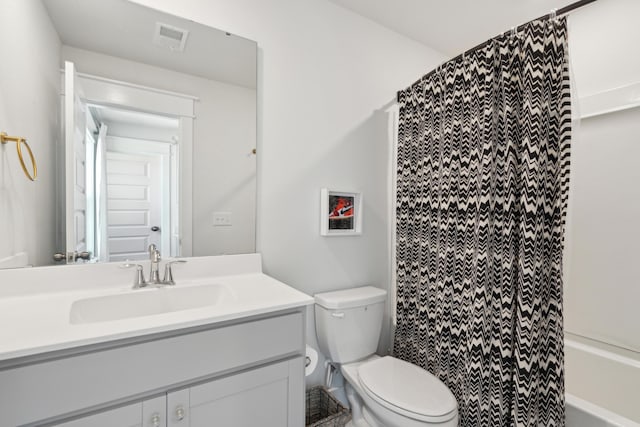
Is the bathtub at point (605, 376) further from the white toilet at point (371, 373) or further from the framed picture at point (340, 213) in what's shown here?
the framed picture at point (340, 213)

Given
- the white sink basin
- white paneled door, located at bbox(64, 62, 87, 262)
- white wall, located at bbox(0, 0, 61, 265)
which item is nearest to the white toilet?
the white sink basin

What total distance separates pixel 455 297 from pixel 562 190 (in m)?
0.65

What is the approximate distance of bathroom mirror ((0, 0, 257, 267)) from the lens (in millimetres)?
1193

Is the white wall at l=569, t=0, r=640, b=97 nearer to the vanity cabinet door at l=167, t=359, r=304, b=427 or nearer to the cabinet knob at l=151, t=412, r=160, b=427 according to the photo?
the vanity cabinet door at l=167, t=359, r=304, b=427

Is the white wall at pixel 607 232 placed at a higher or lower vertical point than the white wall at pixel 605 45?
lower

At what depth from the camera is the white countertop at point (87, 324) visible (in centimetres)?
74

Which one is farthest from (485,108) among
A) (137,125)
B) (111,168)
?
(111,168)

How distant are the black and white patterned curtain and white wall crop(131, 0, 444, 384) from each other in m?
0.30

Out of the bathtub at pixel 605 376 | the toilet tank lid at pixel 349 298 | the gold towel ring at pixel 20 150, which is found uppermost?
the gold towel ring at pixel 20 150

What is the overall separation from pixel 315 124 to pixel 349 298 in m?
0.98

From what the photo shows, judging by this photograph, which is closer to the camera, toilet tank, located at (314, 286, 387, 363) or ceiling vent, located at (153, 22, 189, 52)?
ceiling vent, located at (153, 22, 189, 52)

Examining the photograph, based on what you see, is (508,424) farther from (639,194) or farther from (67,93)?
(67,93)

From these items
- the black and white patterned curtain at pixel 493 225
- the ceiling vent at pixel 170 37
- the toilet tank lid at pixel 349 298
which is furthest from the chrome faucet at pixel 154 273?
the black and white patterned curtain at pixel 493 225

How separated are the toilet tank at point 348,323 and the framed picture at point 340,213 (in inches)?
14.3
